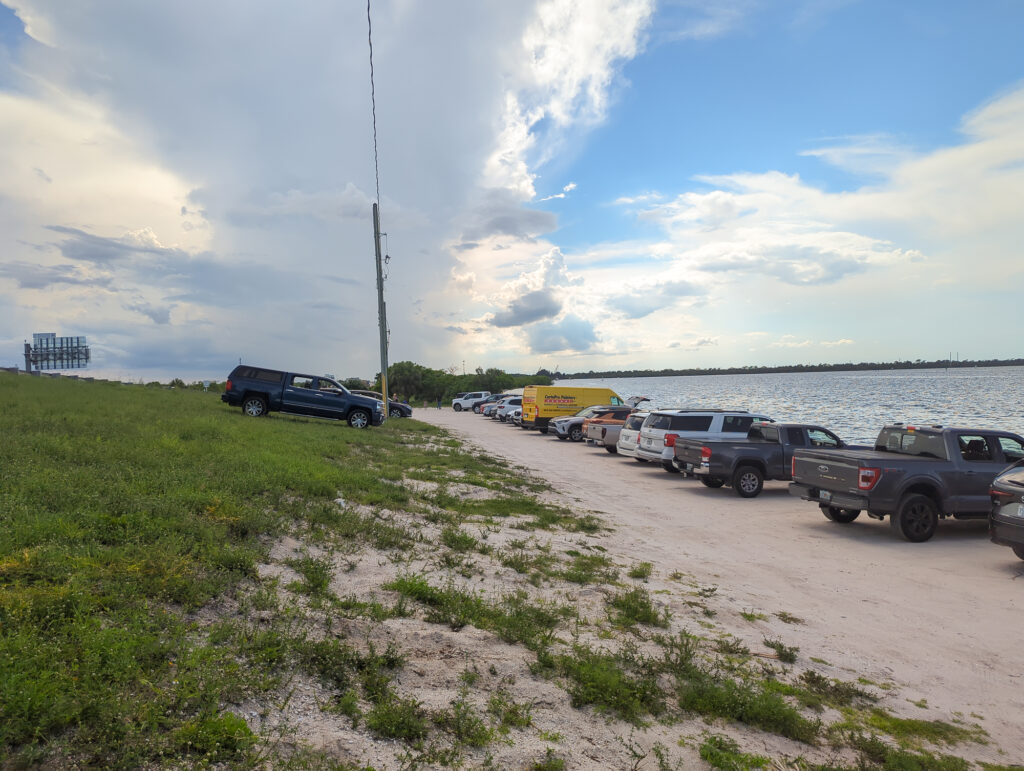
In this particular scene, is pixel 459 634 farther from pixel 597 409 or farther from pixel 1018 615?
pixel 597 409

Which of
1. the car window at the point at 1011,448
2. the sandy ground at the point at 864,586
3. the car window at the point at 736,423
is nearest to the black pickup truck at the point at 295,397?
the sandy ground at the point at 864,586

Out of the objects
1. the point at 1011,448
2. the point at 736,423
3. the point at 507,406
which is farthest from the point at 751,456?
the point at 507,406

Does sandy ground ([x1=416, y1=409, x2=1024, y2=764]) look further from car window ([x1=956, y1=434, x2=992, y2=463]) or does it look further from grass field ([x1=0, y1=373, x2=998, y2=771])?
car window ([x1=956, y1=434, x2=992, y2=463])

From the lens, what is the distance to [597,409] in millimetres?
26922

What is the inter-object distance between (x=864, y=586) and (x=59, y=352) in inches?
3556

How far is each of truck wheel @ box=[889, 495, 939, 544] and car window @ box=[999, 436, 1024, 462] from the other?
7.08ft

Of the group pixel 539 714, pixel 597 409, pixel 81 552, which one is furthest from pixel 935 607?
pixel 597 409

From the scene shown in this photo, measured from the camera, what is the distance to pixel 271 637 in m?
4.26

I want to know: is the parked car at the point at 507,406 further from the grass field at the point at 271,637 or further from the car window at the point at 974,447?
the grass field at the point at 271,637

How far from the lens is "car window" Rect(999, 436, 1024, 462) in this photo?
11094 mm

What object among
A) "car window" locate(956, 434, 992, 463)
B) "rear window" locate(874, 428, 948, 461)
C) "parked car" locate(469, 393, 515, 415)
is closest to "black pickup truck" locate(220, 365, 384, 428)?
"rear window" locate(874, 428, 948, 461)

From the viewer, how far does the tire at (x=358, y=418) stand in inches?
927

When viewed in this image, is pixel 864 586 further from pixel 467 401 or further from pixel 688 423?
pixel 467 401

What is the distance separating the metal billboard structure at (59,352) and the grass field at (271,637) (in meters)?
81.7
